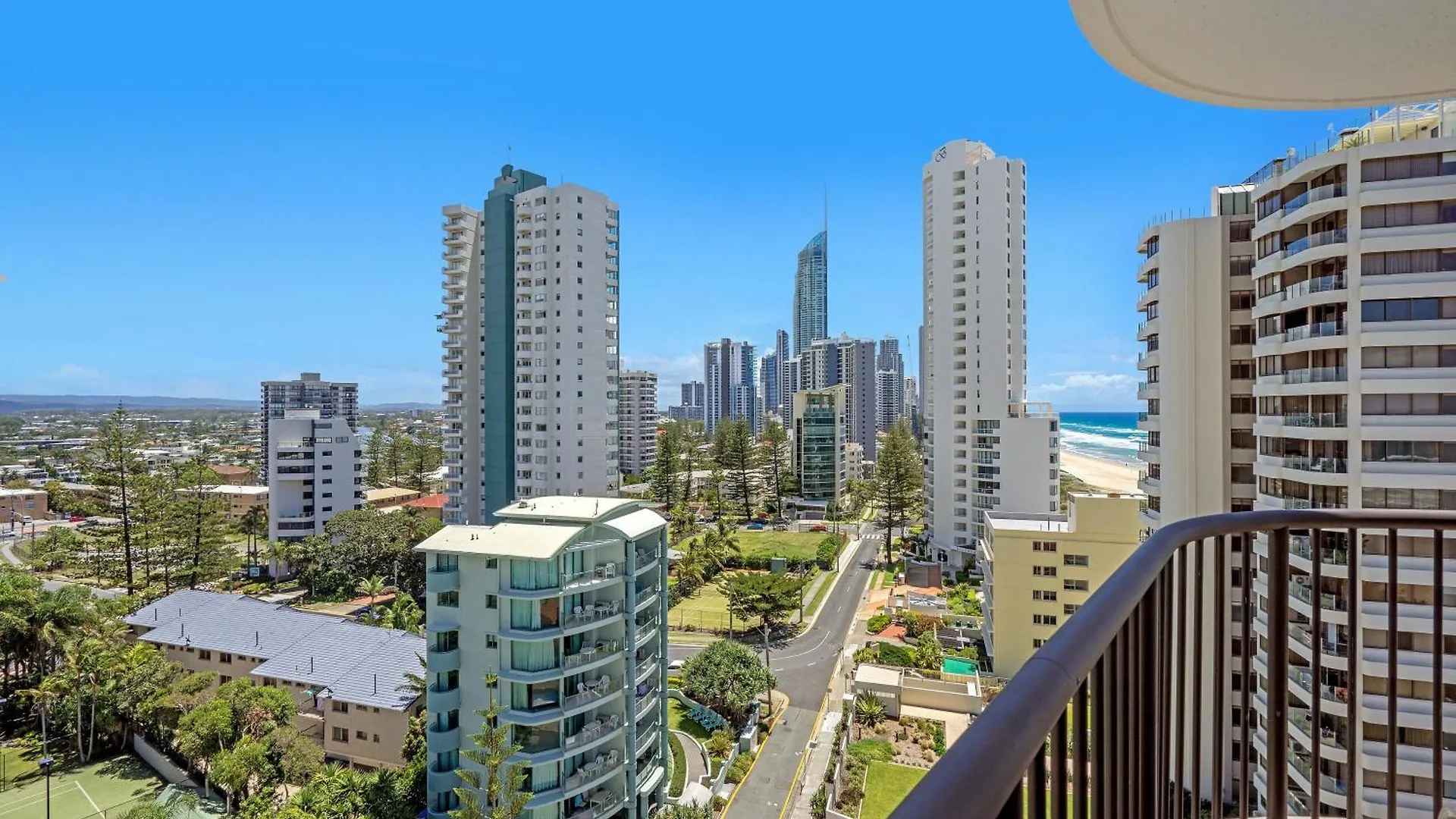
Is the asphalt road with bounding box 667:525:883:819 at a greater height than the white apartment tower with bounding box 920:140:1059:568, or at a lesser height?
lesser

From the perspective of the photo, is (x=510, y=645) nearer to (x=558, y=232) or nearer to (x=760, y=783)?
(x=760, y=783)

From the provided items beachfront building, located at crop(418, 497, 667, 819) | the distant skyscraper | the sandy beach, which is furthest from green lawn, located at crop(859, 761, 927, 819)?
the distant skyscraper

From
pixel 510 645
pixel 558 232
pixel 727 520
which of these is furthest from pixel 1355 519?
pixel 727 520

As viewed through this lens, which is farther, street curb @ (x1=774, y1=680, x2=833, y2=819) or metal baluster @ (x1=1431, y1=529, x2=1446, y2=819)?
street curb @ (x1=774, y1=680, x2=833, y2=819)

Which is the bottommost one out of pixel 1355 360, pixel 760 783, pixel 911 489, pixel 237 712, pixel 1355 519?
pixel 760 783

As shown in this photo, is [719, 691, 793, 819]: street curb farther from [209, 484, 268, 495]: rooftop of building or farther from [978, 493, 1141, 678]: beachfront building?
[209, 484, 268, 495]: rooftop of building

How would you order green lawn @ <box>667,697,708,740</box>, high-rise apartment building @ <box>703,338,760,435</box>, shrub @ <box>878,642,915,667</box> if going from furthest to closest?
high-rise apartment building @ <box>703,338,760,435</box>
shrub @ <box>878,642,915,667</box>
green lawn @ <box>667,697,708,740</box>

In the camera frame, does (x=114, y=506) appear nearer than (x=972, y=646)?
No
